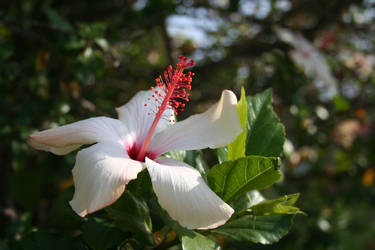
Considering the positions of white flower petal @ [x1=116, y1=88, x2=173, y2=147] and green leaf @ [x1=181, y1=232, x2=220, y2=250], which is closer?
green leaf @ [x1=181, y1=232, x2=220, y2=250]

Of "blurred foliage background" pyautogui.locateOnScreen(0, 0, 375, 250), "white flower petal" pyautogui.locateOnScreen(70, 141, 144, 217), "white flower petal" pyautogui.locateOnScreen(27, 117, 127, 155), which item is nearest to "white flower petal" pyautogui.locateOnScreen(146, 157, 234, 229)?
"white flower petal" pyautogui.locateOnScreen(70, 141, 144, 217)

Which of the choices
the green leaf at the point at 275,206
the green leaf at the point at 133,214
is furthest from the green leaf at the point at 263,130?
the green leaf at the point at 133,214

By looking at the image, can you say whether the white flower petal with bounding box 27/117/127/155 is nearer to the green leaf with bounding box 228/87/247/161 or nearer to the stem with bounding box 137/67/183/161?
the stem with bounding box 137/67/183/161

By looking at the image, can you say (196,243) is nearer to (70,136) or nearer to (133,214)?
(133,214)

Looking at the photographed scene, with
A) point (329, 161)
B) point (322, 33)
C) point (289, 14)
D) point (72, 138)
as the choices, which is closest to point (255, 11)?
point (289, 14)

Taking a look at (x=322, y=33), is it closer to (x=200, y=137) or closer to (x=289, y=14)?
(x=289, y=14)

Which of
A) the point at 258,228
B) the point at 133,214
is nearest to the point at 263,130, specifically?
the point at 258,228
